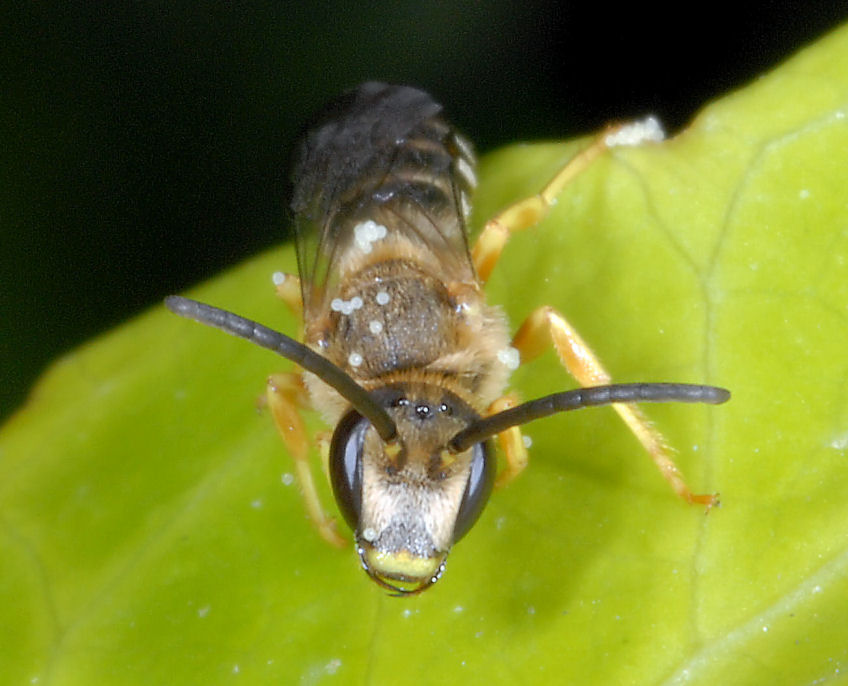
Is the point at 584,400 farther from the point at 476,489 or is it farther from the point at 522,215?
the point at 522,215

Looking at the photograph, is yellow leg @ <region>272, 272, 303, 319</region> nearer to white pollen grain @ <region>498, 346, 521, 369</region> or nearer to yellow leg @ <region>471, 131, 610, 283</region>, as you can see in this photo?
yellow leg @ <region>471, 131, 610, 283</region>

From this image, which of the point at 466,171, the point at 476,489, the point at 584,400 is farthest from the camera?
the point at 466,171

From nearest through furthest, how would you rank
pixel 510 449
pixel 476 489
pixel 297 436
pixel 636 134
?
pixel 476 489 → pixel 510 449 → pixel 297 436 → pixel 636 134

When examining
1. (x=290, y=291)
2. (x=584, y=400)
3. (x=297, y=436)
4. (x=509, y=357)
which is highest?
(x=584, y=400)

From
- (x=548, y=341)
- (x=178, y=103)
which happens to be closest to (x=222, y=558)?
(x=548, y=341)

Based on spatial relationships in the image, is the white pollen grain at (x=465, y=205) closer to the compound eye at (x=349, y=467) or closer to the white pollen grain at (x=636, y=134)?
the white pollen grain at (x=636, y=134)

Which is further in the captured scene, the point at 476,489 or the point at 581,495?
the point at 581,495

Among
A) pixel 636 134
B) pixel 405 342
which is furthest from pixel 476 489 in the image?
pixel 636 134

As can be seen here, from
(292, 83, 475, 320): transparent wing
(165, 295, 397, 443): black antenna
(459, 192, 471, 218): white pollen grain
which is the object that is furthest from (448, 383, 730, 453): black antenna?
(459, 192, 471, 218): white pollen grain
